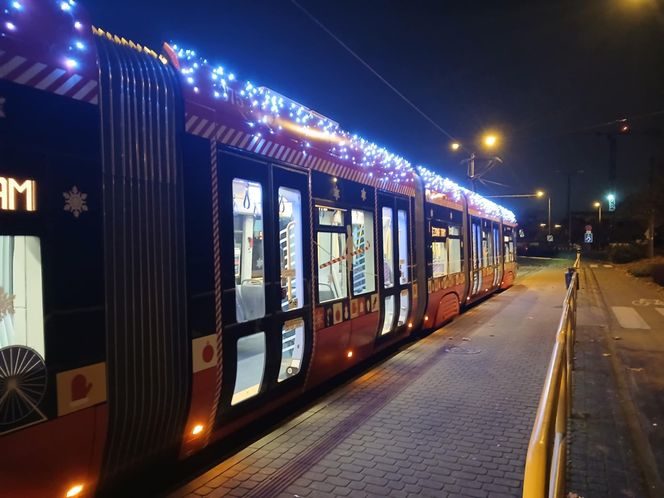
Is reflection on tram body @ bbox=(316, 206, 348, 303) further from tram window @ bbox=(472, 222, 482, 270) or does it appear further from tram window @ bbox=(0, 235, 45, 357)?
tram window @ bbox=(472, 222, 482, 270)

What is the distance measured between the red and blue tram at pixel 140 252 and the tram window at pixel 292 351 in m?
0.02

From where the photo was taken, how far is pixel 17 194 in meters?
2.76

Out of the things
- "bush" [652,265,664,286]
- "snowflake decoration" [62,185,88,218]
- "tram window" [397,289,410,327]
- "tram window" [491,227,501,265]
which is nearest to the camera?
"snowflake decoration" [62,185,88,218]

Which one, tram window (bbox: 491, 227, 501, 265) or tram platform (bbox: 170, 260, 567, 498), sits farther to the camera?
tram window (bbox: 491, 227, 501, 265)

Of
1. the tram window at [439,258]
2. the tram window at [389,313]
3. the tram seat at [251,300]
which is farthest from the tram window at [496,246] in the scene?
the tram seat at [251,300]

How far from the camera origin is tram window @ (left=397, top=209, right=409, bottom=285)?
8.39m

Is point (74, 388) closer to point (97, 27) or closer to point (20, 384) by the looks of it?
point (20, 384)

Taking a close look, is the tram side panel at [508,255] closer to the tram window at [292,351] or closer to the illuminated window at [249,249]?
the tram window at [292,351]

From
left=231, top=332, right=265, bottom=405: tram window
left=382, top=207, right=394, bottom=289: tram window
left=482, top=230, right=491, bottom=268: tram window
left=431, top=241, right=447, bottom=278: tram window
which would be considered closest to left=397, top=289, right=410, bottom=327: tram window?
left=382, top=207, right=394, bottom=289: tram window

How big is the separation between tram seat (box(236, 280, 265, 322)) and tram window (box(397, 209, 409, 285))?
388 cm

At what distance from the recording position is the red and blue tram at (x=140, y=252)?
2834 mm

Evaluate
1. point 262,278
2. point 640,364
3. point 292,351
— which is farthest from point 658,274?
point 262,278

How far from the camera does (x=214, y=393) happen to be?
161 inches

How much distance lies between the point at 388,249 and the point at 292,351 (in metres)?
2.87
